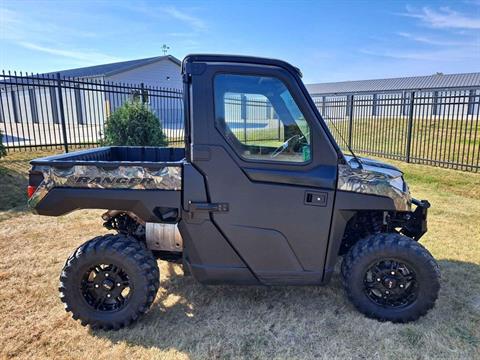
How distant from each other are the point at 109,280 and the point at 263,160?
153 centimetres

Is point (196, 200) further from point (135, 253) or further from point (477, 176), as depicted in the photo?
point (477, 176)

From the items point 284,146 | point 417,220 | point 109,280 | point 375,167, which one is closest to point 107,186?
point 109,280

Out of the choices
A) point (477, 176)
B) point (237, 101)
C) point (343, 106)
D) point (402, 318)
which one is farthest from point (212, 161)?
point (343, 106)

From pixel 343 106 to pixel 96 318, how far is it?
11.3m

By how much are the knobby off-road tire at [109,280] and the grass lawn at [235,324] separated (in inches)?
4.9

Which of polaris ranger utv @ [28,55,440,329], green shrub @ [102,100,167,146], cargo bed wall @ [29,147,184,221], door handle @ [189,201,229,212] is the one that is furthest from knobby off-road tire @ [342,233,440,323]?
green shrub @ [102,100,167,146]

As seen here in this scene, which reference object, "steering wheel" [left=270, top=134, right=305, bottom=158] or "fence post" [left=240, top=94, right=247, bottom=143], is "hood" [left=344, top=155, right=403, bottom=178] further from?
"fence post" [left=240, top=94, right=247, bottom=143]

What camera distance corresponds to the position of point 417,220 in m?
3.07

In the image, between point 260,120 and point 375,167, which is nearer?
point 260,120

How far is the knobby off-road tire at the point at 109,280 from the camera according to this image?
2596mm

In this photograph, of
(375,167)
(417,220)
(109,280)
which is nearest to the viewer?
(109,280)

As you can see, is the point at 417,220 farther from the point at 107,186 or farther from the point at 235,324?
the point at 107,186

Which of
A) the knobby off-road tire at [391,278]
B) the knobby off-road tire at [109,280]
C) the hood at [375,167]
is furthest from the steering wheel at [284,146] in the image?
the knobby off-road tire at [109,280]

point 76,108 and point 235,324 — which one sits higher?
point 76,108
